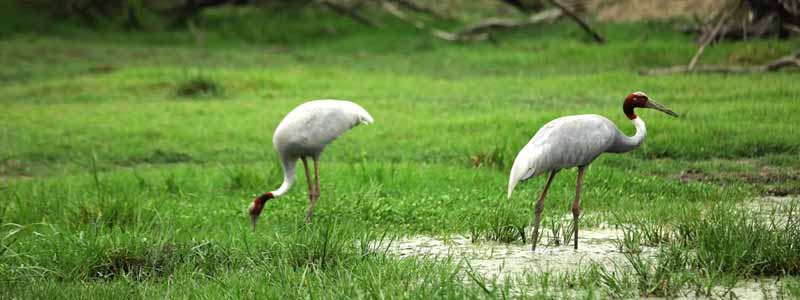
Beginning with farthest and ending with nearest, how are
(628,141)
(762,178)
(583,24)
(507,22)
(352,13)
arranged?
1. (352,13)
2. (507,22)
3. (583,24)
4. (762,178)
5. (628,141)

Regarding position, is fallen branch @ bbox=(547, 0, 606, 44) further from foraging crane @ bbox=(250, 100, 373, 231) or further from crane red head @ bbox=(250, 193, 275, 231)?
crane red head @ bbox=(250, 193, 275, 231)

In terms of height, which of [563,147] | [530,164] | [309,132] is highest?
[563,147]

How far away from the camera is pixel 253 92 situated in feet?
46.6

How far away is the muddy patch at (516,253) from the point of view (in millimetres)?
5914

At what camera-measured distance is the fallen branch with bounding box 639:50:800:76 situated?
1213 centimetres

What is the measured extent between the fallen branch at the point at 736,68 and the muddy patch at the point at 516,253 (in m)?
6.07

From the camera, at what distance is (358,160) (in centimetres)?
1023

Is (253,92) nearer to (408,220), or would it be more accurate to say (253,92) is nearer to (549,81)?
(549,81)

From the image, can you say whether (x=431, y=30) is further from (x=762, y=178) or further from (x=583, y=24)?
(x=762, y=178)

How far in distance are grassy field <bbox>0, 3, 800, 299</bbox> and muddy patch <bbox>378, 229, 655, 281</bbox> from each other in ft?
0.46

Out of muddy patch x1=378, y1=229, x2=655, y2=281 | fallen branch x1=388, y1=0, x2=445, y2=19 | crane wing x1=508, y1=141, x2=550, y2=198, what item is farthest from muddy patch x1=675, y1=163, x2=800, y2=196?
fallen branch x1=388, y1=0, x2=445, y2=19

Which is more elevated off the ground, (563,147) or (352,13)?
(563,147)

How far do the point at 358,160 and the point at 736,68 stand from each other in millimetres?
5290

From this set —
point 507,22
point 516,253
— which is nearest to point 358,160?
point 516,253
